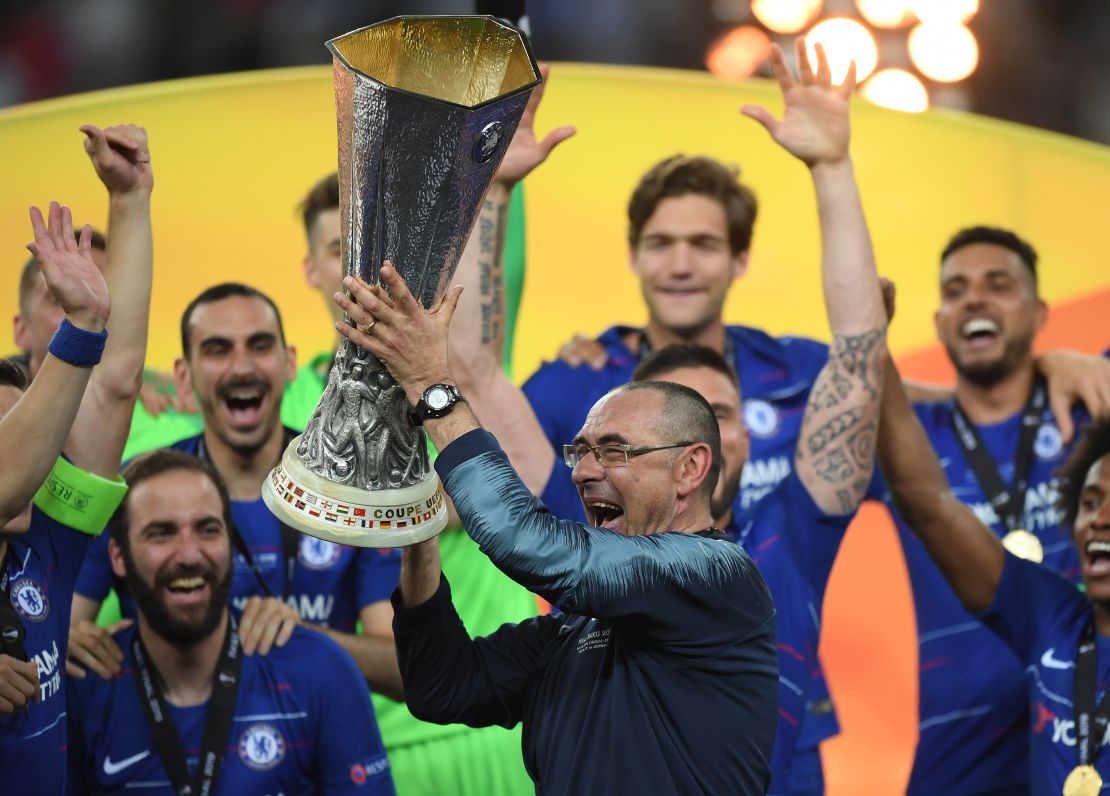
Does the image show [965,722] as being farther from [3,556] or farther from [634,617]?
[3,556]

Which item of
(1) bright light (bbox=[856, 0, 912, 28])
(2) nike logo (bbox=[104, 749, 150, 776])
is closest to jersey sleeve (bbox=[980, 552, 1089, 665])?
(2) nike logo (bbox=[104, 749, 150, 776])

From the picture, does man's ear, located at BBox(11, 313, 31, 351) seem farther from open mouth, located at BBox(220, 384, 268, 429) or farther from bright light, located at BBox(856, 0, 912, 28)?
bright light, located at BBox(856, 0, 912, 28)

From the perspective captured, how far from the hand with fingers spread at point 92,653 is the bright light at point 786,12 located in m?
5.63

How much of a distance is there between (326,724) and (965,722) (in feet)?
5.64

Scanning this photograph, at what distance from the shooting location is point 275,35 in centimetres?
756

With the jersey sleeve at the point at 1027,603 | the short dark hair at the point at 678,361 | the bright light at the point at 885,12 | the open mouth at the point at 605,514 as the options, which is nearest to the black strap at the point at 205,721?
the short dark hair at the point at 678,361

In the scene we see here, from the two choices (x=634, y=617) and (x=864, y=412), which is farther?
(x=864, y=412)

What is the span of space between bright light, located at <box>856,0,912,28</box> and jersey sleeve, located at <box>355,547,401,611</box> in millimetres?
5092

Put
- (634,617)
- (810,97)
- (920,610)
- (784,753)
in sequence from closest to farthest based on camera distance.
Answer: (634,617), (784,753), (810,97), (920,610)

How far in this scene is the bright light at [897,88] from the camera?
329 inches

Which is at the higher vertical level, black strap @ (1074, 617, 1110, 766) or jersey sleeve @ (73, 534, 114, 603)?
jersey sleeve @ (73, 534, 114, 603)

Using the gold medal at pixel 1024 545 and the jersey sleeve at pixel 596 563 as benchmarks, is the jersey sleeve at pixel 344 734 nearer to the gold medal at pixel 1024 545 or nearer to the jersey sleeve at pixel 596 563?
the jersey sleeve at pixel 596 563

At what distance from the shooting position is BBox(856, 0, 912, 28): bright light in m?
8.30

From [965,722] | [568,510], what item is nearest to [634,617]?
[568,510]
